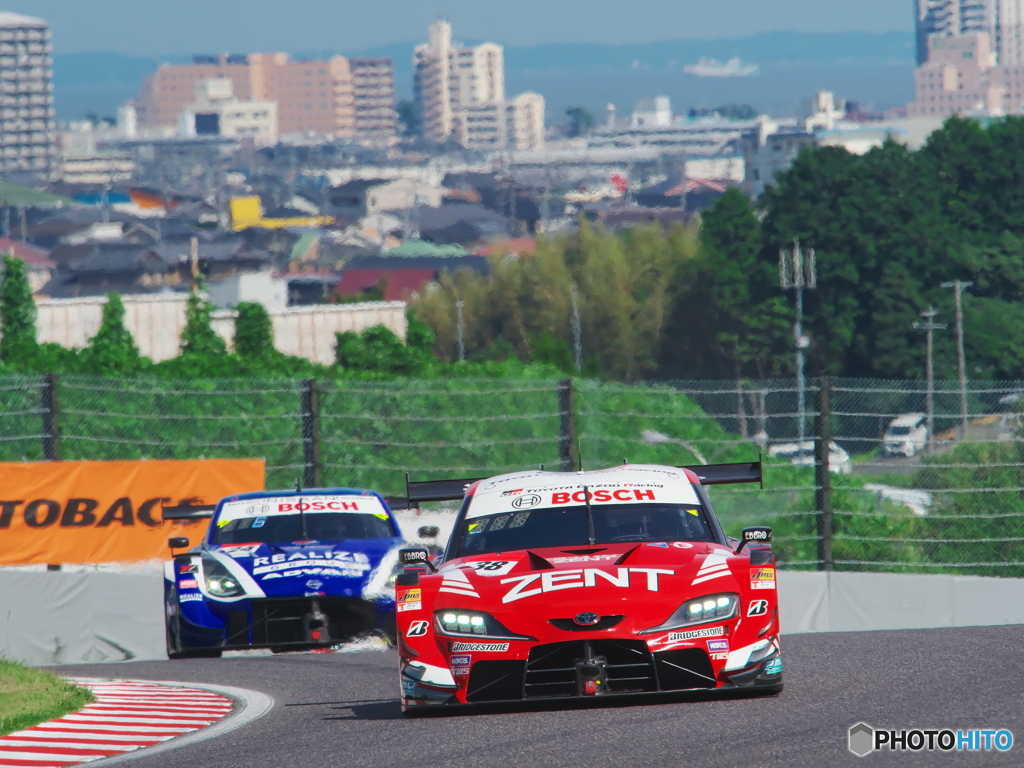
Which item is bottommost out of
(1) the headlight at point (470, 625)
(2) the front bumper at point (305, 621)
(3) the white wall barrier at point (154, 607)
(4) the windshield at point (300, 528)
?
(3) the white wall barrier at point (154, 607)

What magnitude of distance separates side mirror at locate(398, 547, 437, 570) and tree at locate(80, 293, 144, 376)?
2684cm

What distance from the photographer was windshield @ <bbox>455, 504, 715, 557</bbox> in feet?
29.0

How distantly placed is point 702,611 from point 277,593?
17.2 ft

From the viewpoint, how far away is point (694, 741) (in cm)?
693

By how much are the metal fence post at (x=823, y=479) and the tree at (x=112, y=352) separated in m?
21.7

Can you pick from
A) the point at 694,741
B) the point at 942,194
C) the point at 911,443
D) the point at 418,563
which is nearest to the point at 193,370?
the point at 911,443

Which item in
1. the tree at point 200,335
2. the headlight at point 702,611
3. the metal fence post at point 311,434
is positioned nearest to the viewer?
the headlight at point 702,611

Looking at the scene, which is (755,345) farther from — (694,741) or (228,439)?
(694,741)

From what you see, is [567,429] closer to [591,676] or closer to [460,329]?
[591,676]

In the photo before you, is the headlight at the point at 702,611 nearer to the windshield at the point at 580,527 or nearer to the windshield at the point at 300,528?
the windshield at the point at 580,527

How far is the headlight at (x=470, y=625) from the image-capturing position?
7742 millimetres

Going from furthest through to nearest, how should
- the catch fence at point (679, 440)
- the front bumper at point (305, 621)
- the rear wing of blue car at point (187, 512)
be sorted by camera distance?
1. the catch fence at point (679, 440)
2. the rear wing of blue car at point (187, 512)
3. the front bumper at point (305, 621)

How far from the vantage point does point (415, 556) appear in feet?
28.8

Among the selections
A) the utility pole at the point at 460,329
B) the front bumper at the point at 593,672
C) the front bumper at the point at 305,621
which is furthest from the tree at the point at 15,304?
the front bumper at the point at 593,672
